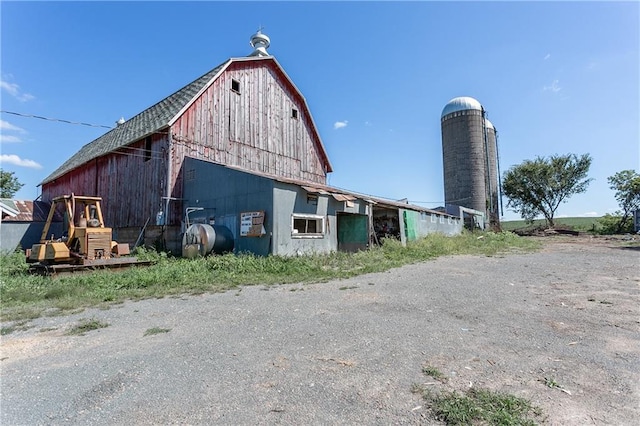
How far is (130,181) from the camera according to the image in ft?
56.5

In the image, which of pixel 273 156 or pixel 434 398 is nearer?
pixel 434 398

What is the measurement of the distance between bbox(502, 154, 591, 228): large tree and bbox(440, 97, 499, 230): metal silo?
6709 mm

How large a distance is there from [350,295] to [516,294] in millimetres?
3434

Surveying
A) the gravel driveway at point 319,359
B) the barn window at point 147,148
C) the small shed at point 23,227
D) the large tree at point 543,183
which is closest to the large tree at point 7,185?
the small shed at point 23,227

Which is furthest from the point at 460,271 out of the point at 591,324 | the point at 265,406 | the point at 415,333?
the point at 265,406

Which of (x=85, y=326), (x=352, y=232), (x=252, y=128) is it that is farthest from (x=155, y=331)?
(x=252, y=128)

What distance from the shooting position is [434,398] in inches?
109

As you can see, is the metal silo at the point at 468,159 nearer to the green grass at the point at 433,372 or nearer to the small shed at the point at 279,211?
the small shed at the point at 279,211

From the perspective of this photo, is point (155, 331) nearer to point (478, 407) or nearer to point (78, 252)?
point (478, 407)

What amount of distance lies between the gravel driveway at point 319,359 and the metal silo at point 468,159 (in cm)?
2626

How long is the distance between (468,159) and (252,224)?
84.6 ft

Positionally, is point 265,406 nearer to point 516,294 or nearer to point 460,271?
point 516,294

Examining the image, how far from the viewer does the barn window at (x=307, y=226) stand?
508 inches

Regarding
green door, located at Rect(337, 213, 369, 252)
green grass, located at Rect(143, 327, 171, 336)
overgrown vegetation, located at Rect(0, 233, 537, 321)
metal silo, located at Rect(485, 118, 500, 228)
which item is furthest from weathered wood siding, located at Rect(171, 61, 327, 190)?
metal silo, located at Rect(485, 118, 500, 228)
